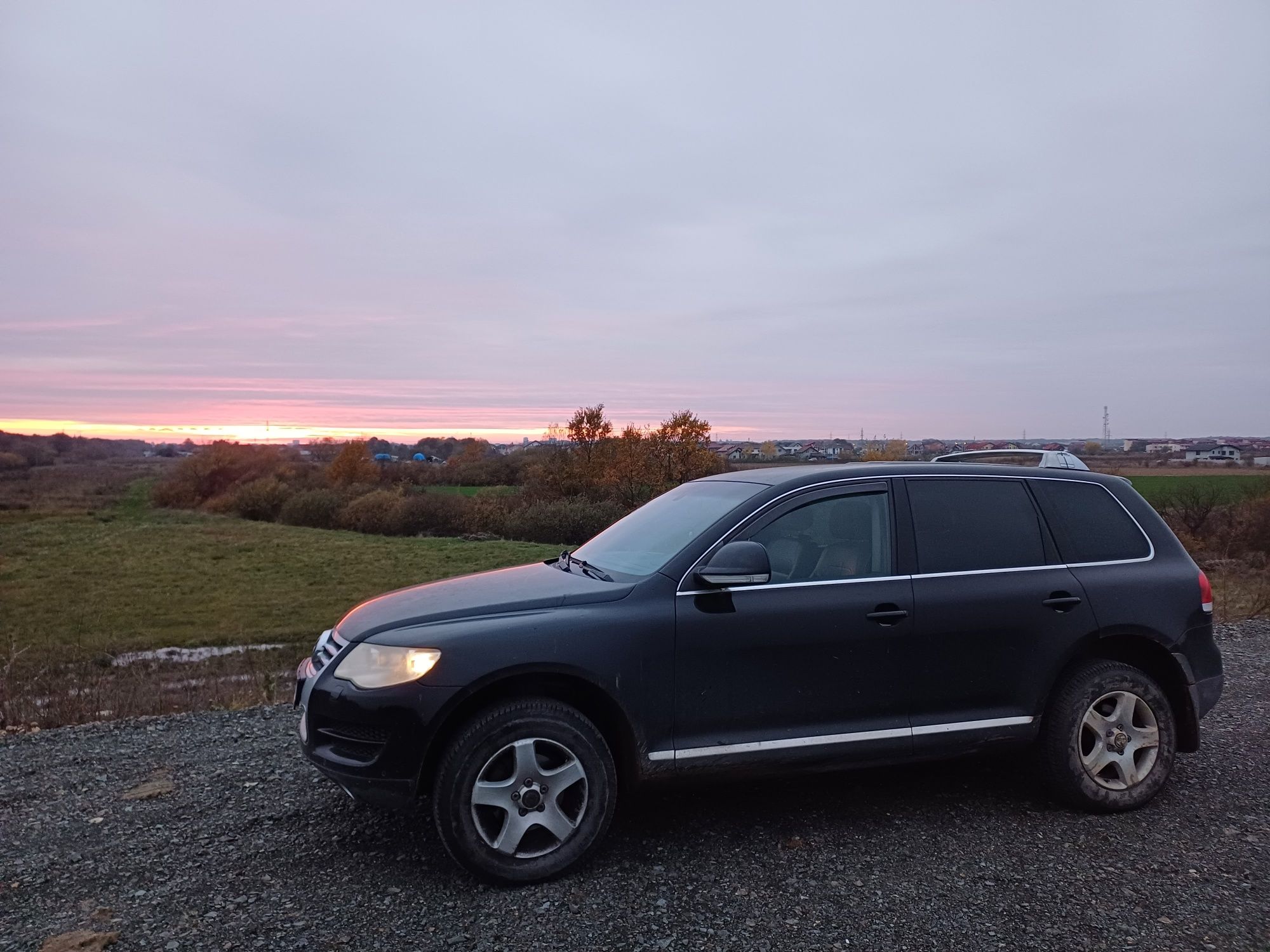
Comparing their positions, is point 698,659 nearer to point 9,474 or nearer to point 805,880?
point 805,880

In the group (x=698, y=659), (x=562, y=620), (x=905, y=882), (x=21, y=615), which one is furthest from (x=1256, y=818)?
(x=21, y=615)

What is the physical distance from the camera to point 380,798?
368cm

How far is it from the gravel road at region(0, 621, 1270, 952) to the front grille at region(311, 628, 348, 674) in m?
0.86

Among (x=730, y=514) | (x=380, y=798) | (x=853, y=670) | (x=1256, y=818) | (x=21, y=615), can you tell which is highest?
(x=730, y=514)

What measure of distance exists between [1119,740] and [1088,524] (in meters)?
1.11

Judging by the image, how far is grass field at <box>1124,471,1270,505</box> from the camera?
3062cm

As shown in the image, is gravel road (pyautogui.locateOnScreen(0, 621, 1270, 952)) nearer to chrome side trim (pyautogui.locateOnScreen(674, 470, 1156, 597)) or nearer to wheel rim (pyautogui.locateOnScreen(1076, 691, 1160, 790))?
wheel rim (pyautogui.locateOnScreen(1076, 691, 1160, 790))

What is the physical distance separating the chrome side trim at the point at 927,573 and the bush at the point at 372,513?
52212 mm

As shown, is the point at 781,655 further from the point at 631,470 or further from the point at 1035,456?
the point at 631,470

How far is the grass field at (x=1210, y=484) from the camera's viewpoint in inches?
1206

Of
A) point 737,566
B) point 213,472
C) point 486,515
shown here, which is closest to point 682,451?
point 486,515

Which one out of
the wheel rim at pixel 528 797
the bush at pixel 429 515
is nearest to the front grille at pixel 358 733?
the wheel rim at pixel 528 797

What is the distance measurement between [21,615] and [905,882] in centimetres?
3117

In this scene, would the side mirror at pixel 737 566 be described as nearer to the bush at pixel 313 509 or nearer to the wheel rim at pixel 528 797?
the wheel rim at pixel 528 797
